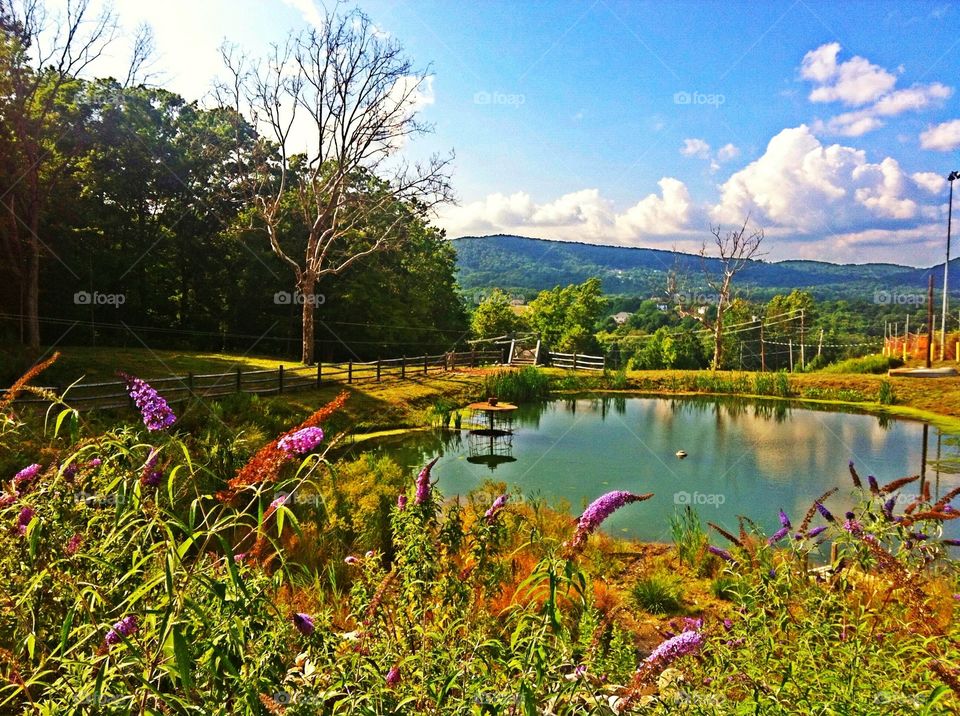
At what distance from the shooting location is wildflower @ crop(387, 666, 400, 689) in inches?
70.8

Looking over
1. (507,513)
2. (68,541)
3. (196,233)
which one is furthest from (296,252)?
(68,541)

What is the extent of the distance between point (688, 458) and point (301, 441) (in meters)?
12.4

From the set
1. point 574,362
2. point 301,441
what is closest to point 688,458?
point 301,441

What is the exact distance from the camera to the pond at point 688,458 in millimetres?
9719

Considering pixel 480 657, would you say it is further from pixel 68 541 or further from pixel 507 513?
pixel 507 513

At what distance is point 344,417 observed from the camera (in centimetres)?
1533

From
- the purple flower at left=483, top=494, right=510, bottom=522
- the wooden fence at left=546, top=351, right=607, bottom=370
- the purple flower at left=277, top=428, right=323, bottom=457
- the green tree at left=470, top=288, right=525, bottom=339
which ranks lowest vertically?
the wooden fence at left=546, top=351, right=607, bottom=370

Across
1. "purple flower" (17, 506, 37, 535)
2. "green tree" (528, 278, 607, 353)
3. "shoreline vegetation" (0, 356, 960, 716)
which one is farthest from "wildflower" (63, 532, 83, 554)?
"green tree" (528, 278, 607, 353)

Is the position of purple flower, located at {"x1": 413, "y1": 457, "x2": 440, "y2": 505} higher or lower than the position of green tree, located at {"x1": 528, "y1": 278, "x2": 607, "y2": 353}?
lower

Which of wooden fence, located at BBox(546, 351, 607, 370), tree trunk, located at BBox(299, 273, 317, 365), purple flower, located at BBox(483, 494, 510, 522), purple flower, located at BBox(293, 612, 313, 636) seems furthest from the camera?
wooden fence, located at BBox(546, 351, 607, 370)

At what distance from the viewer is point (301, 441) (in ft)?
6.41

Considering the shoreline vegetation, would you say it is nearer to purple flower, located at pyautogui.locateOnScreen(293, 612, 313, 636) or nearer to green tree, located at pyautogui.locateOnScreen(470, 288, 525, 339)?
purple flower, located at pyautogui.locateOnScreen(293, 612, 313, 636)

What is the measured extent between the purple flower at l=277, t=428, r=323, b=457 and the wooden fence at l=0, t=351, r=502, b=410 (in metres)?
4.68

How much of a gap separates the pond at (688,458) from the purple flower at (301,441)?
7.44m
